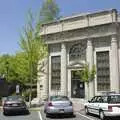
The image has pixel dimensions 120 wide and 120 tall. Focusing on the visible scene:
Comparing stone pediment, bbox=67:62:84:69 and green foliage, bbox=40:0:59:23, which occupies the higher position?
green foliage, bbox=40:0:59:23

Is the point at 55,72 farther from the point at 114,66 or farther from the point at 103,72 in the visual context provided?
the point at 114,66

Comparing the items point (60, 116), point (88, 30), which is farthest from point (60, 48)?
point (60, 116)

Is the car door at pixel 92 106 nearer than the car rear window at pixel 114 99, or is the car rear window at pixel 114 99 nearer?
the car rear window at pixel 114 99

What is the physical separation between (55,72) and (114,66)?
9.35 m

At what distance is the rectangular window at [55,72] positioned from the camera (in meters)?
41.3

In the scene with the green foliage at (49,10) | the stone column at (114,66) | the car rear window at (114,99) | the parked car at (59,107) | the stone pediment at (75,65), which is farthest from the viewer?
the green foliage at (49,10)

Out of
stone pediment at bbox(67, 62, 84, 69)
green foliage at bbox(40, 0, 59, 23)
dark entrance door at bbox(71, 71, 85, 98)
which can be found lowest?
dark entrance door at bbox(71, 71, 85, 98)

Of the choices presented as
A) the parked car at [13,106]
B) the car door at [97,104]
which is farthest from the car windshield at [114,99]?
the parked car at [13,106]

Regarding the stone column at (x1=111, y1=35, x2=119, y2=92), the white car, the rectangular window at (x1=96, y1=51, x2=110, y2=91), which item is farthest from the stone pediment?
the white car

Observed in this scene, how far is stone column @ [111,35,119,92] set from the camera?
115 ft

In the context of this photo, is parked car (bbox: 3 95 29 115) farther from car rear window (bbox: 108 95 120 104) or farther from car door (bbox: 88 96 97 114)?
car rear window (bbox: 108 95 120 104)

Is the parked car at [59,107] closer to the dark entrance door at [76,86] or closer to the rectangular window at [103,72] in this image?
the rectangular window at [103,72]

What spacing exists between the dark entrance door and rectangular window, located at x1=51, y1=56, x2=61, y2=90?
2.08 meters

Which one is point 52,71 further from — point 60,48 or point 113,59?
point 113,59
